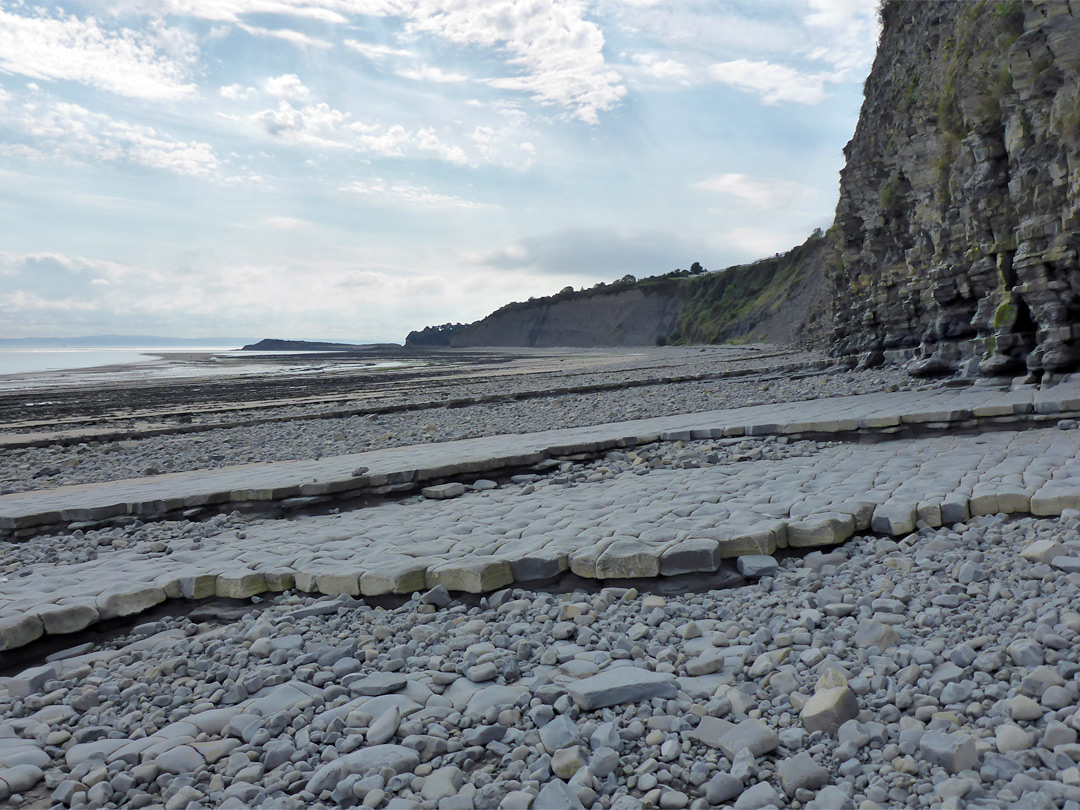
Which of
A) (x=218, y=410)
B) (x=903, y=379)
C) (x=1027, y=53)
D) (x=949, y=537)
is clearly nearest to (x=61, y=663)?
(x=949, y=537)

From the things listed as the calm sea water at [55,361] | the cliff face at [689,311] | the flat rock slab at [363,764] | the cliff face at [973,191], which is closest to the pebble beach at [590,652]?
the flat rock slab at [363,764]

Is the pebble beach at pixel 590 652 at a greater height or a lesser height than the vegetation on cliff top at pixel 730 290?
lesser

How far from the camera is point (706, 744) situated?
2850 millimetres

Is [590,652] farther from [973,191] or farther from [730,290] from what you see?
[730,290]

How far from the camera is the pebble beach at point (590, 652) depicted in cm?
270

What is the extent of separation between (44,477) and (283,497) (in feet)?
21.0

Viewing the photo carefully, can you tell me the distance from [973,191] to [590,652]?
12.7 metres

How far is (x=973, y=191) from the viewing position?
12.6m

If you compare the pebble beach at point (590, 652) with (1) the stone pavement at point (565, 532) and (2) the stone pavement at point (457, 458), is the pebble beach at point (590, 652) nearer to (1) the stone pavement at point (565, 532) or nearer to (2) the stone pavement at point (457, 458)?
(1) the stone pavement at point (565, 532)

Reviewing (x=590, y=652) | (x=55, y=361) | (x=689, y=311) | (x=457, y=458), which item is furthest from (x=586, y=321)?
(x=590, y=652)

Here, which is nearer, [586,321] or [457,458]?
[457,458]

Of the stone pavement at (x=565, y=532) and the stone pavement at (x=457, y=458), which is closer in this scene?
the stone pavement at (x=565, y=532)

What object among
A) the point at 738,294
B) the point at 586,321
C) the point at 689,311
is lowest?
the point at 689,311

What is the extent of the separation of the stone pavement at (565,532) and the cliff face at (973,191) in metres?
4.88
